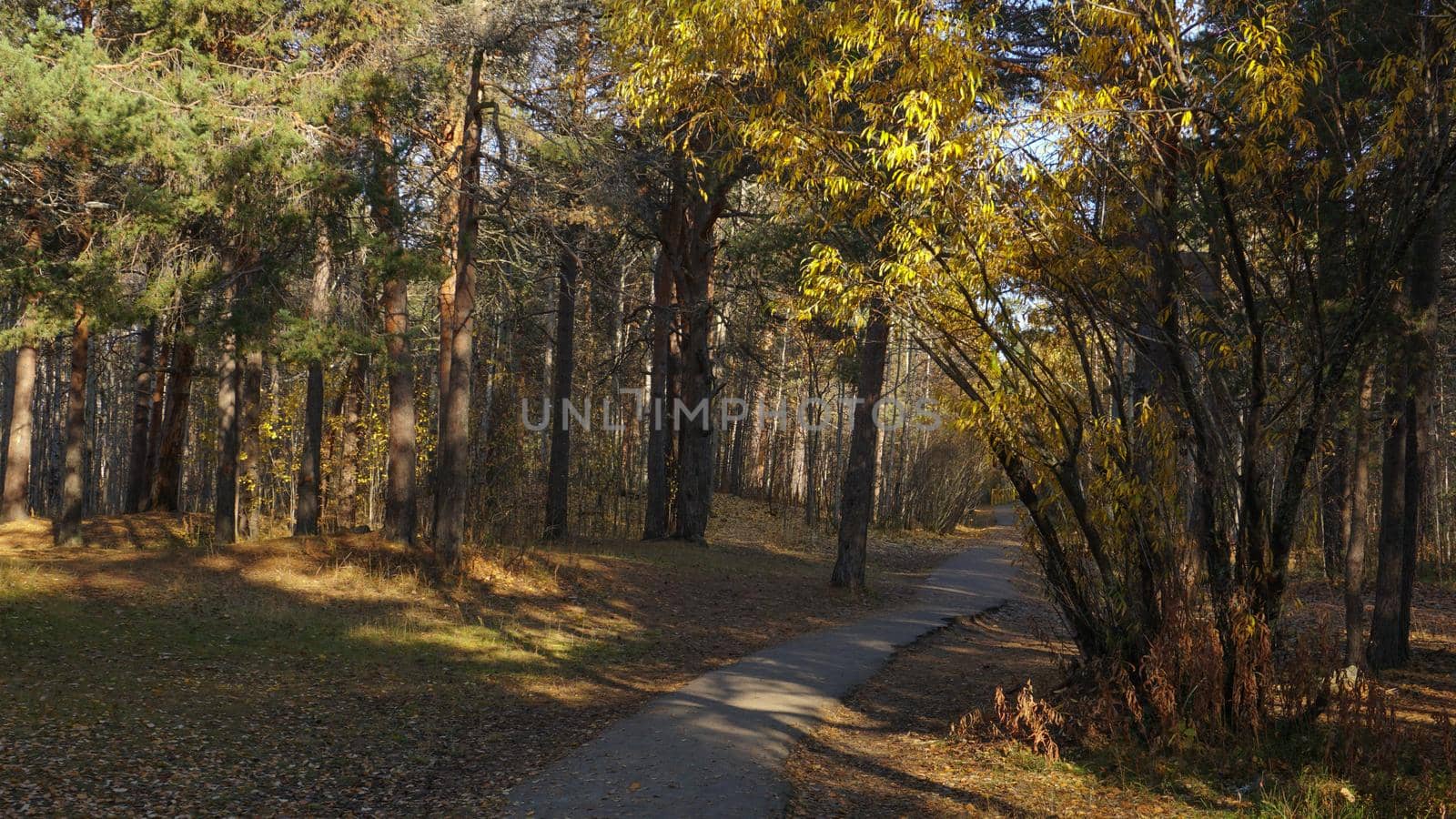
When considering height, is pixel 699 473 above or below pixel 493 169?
below

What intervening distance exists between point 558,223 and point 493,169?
5.08ft

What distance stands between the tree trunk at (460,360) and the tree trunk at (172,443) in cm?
947

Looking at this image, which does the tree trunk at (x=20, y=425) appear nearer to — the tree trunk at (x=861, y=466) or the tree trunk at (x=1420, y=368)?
the tree trunk at (x=861, y=466)

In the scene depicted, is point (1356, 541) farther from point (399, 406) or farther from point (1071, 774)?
point (399, 406)

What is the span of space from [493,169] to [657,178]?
410 centimetres

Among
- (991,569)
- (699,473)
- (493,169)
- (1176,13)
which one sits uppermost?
(493,169)

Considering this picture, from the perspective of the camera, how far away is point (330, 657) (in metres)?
10.8

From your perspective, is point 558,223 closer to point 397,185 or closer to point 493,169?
point 493,169

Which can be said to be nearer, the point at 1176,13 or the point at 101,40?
the point at 1176,13

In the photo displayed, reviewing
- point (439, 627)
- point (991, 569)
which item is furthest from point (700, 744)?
point (991, 569)

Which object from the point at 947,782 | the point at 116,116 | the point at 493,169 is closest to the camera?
the point at 947,782

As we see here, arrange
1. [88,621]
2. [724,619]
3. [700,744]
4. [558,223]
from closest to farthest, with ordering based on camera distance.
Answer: [700,744] → [88,621] → [724,619] → [558,223]

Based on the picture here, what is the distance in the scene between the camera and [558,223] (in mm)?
17016

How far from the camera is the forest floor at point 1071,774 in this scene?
6.09m
